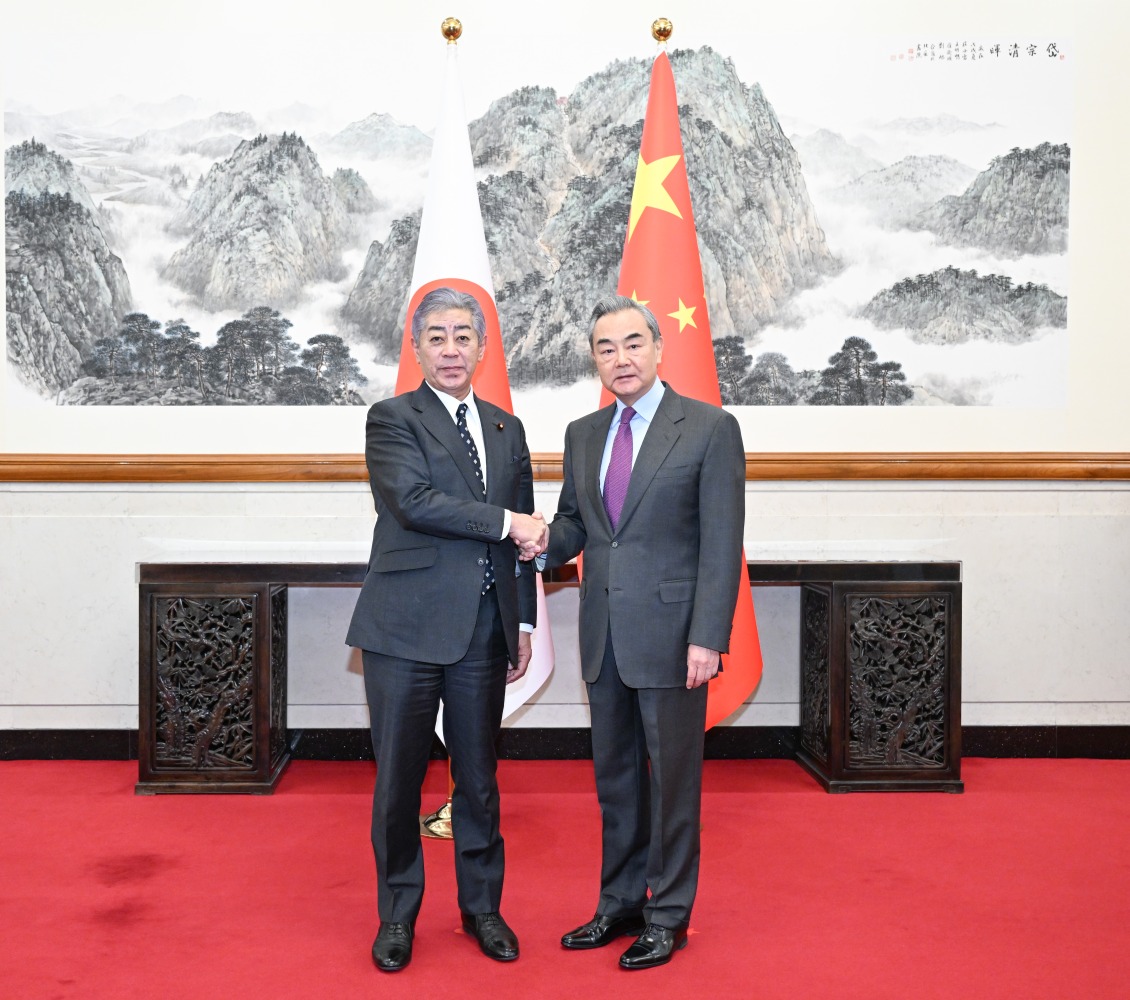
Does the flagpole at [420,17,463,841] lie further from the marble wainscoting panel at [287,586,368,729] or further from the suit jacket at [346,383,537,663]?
the suit jacket at [346,383,537,663]

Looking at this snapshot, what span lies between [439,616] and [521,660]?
0.30 meters

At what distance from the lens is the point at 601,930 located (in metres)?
2.68

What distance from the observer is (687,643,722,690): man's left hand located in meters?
2.51

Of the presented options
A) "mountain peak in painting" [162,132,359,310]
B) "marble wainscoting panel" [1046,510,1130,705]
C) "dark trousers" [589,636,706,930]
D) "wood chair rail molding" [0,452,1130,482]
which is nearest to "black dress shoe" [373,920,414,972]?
"dark trousers" [589,636,706,930]

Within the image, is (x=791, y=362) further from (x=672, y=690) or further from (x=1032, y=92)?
(x=672, y=690)

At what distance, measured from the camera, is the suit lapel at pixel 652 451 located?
102 inches

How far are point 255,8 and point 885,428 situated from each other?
3217mm

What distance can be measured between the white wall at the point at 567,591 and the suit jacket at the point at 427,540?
185 cm

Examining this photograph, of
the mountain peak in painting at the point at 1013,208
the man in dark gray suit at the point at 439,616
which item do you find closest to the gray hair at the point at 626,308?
the man in dark gray suit at the point at 439,616

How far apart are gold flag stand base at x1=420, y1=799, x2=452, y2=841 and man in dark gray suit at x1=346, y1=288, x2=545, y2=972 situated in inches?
35.5

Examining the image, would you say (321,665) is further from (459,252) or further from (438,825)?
(459,252)

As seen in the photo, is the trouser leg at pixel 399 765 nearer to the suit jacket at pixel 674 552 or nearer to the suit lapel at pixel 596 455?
the suit jacket at pixel 674 552

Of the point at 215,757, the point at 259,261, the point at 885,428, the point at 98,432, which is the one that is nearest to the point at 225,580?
the point at 215,757

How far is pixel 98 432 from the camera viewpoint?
14.7ft
